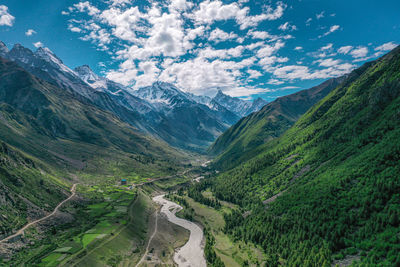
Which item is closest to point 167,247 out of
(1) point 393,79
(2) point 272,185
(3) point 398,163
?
(2) point 272,185

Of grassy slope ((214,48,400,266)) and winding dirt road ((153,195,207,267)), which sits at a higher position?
grassy slope ((214,48,400,266))

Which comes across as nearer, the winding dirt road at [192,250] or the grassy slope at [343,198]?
the grassy slope at [343,198]

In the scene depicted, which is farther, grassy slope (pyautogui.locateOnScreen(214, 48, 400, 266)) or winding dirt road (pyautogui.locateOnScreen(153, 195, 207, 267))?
winding dirt road (pyautogui.locateOnScreen(153, 195, 207, 267))

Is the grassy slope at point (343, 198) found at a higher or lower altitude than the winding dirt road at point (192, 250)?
higher

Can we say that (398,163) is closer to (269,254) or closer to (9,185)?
(269,254)

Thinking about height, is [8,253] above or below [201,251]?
above

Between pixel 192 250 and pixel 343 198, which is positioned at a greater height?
pixel 343 198

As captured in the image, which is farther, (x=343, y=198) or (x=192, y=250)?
(x=192, y=250)

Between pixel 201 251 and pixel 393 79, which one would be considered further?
pixel 393 79
